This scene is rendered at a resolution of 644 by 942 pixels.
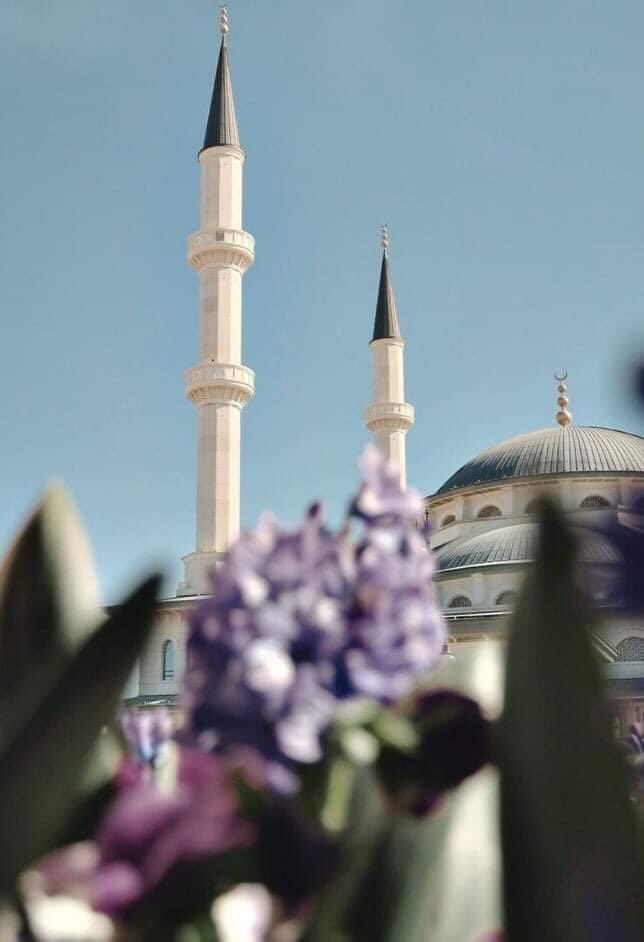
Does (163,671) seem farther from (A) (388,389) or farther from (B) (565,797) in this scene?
(B) (565,797)

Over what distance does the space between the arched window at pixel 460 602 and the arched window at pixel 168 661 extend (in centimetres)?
652

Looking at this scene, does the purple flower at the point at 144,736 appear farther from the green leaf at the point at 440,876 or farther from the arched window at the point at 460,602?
the arched window at the point at 460,602

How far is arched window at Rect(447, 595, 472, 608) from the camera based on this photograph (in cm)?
2847

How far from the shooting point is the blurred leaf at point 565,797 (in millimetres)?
410

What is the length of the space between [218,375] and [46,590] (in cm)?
2228

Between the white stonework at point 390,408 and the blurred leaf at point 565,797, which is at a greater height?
the white stonework at point 390,408

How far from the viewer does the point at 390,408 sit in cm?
2972

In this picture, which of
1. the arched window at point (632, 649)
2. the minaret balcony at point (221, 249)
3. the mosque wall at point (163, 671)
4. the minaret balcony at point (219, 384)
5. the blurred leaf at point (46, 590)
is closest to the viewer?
the blurred leaf at point (46, 590)

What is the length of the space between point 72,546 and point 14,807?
16 cm

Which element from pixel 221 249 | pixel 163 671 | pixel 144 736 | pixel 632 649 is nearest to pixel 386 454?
pixel 221 249

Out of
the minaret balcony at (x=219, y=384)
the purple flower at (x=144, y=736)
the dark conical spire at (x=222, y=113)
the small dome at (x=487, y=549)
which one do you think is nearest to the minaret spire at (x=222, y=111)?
the dark conical spire at (x=222, y=113)

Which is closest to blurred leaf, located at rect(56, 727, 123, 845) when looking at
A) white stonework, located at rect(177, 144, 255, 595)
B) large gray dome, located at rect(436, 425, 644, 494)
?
white stonework, located at rect(177, 144, 255, 595)

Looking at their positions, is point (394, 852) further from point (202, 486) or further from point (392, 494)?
point (202, 486)

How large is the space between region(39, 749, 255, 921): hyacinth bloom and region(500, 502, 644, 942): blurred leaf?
102 mm
